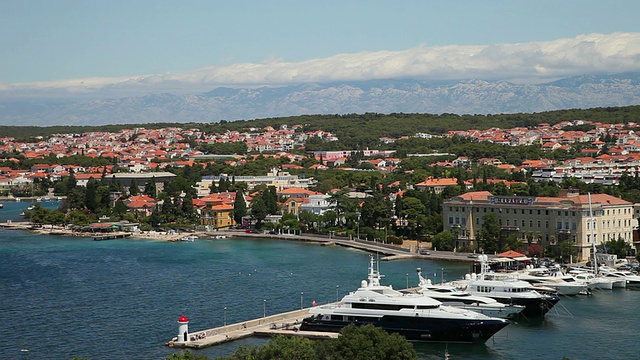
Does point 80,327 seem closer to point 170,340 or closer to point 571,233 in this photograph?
point 170,340

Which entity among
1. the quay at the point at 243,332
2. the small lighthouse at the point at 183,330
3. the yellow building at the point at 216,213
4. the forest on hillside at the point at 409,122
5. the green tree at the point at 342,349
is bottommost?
the yellow building at the point at 216,213

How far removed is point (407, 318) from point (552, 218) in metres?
15.5

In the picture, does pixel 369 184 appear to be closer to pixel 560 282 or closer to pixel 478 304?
pixel 560 282

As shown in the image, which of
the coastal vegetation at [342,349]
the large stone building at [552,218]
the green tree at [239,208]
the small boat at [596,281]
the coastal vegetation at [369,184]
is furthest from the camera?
the green tree at [239,208]

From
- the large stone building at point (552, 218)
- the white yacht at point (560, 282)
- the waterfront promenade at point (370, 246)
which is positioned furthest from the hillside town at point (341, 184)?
the white yacht at point (560, 282)

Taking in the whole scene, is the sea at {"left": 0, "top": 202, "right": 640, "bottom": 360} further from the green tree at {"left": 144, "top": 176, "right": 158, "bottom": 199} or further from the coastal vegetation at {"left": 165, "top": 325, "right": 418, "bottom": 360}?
the green tree at {"left": 144, "top": 176, "right": 158, "bottom": 199}

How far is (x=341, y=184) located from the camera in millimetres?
67625

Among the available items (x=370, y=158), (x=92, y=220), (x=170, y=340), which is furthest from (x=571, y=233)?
(x=370, y=158)

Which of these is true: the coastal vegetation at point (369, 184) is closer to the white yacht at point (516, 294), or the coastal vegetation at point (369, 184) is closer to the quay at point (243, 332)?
the white yacht at point (516, 294)

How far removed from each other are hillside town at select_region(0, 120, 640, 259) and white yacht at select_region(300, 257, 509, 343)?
1198 cm

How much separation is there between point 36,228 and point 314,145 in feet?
160

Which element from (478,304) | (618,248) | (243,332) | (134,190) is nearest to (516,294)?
(478,304)

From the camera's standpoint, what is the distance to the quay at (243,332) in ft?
79.4

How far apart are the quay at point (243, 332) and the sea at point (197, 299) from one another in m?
0.30
